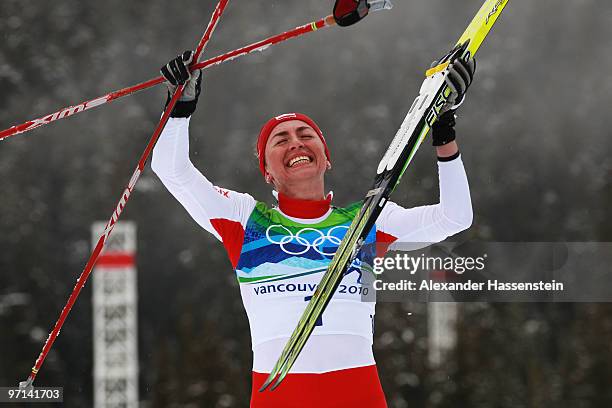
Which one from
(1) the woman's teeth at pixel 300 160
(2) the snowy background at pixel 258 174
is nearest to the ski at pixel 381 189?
(1) the woman's teeth at pixel 300 160

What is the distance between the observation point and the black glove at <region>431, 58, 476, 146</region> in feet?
7.61

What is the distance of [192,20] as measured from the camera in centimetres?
3881

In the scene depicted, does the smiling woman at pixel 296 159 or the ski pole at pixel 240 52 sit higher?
the ski pole at pixel 240 52

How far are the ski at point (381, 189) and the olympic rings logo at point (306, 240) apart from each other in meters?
0.12

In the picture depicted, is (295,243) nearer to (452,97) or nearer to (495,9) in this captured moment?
(452,97)

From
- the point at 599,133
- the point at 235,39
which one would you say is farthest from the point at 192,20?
the point at 599,133

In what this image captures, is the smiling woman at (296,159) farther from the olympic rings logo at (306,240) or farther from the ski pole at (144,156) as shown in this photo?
the ski pole at (144,156)

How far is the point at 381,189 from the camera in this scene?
230cm

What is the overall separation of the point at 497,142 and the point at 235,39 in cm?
1408

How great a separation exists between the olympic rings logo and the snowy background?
12.7m

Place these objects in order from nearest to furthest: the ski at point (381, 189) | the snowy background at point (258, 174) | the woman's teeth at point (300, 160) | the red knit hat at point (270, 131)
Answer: the ski at point (381, 189)
the woman's teeth at point (300, 160)
the red knit hat at point (270, 131)
the snowy background at point (258, 174)

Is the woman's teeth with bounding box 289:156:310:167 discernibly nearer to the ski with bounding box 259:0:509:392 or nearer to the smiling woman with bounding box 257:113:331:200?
the smiling woman with bounding box 257:113:331:200

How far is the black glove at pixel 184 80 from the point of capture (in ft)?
7.79

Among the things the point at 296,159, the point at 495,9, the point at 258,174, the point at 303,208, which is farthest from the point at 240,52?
the point at 258,174
